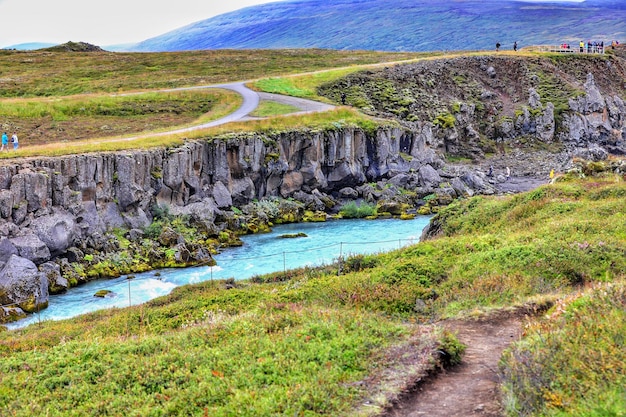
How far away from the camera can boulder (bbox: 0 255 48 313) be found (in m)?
31.0

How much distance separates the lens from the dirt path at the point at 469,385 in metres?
11.1

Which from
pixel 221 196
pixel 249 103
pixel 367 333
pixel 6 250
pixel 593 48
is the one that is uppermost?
pixel 593 48

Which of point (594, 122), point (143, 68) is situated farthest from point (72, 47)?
point (594, 122)

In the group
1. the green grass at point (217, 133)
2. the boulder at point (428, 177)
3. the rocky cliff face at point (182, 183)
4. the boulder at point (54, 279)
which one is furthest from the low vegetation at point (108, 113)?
the boulder at point (428, 177)

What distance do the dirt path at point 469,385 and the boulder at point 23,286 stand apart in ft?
78.1

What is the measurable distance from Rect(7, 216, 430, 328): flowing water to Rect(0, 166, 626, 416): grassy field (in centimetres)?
719

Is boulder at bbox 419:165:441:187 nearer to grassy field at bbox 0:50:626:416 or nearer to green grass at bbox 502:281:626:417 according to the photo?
grassy field at bbox 0:50:626:416

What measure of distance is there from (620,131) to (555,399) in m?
95.2

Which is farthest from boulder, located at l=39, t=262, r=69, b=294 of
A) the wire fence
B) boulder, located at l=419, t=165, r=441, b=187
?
boulder, located at l=419, t=165, r=441, b=187

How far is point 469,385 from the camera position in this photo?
12266mm

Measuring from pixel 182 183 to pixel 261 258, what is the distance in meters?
12.5

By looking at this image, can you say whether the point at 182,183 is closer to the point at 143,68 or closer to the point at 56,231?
the point at 56,231

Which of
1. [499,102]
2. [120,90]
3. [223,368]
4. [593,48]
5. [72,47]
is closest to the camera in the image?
[223,368]

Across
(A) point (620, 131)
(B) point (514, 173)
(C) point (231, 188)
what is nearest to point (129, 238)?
(C) point (231, 188)
